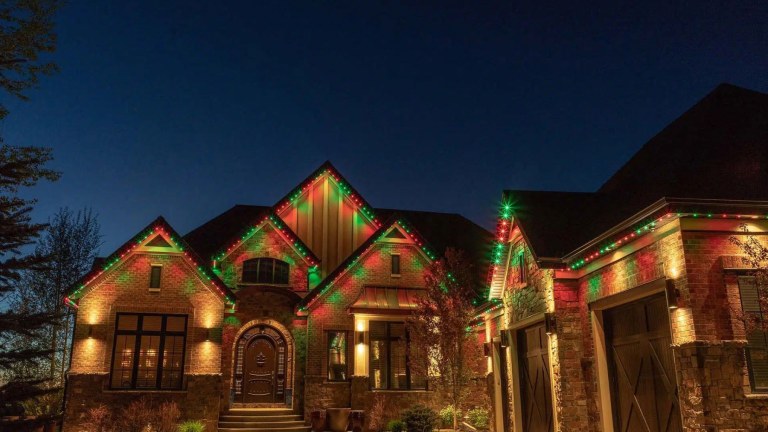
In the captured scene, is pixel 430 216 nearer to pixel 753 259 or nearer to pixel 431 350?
pixel 431 350

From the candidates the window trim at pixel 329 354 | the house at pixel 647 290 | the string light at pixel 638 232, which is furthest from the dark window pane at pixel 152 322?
the string light at pixel 638 232

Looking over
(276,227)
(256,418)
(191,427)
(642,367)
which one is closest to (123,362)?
(191,427)

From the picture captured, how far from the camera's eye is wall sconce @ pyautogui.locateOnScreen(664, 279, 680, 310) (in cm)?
912

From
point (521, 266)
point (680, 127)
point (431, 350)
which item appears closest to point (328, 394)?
point (431, 350)

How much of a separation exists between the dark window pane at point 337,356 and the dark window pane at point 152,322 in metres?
5.54

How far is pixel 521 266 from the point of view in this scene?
1489 centimetres

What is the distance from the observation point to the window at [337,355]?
20.7 m

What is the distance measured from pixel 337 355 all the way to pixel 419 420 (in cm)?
459

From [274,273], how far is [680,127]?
46.6 feet

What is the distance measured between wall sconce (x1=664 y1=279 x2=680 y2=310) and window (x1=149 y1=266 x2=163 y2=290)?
15.1m

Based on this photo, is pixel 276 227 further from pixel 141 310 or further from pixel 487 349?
pixel 487 349

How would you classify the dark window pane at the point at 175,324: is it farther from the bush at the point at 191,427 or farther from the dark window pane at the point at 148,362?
the bush at the point at 191,427

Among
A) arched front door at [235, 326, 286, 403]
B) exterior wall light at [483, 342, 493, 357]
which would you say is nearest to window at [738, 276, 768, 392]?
exterior wall light at [483, 342, 493, 357]

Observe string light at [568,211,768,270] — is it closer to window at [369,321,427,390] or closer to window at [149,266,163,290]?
window at [369,321,427,390]
